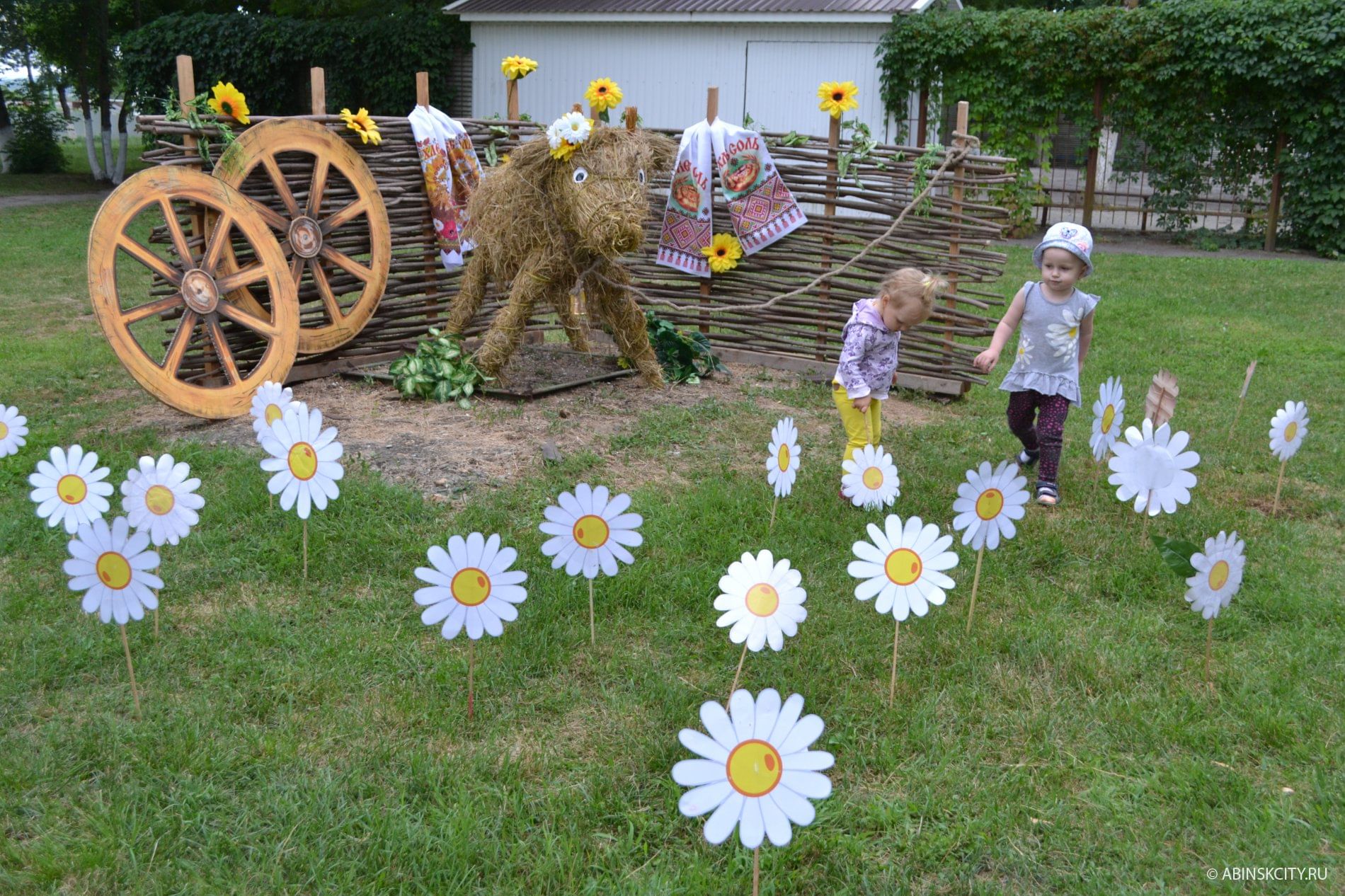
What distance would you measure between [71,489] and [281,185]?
2871mm

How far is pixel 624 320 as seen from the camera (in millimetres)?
6250

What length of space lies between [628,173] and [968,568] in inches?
111

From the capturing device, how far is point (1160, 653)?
3.30 meters

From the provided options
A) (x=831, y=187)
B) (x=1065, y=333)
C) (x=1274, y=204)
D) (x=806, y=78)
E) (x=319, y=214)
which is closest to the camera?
(x=1065, y=333)

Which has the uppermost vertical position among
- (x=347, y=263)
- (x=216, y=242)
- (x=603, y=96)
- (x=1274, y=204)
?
(x=603, y=96)

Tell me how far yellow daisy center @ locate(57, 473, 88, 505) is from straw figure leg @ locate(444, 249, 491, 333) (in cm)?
324

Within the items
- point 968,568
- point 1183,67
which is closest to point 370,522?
point 968,568

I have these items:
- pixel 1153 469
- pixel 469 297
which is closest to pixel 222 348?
pixel 469 297

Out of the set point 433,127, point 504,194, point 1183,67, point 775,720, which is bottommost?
point 775,720

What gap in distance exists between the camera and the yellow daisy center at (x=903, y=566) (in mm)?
2805

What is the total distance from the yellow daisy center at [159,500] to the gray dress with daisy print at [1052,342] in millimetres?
3373

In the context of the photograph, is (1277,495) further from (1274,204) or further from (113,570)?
(1274,204)

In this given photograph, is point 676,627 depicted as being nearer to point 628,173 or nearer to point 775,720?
point 775,720

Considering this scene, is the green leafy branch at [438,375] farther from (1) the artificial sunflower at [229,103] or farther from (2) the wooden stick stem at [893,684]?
(2) the wooden stick stem at [893,684]
